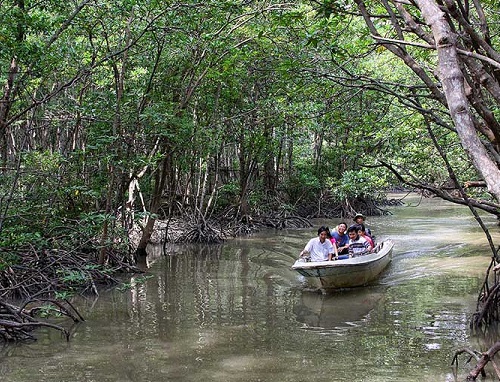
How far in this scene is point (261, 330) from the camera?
26.7ft

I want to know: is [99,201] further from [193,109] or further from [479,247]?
[479,247]

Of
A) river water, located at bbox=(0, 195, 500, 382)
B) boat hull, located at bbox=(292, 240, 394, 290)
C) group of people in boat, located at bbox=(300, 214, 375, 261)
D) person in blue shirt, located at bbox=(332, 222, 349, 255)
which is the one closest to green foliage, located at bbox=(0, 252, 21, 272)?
river water, located at bbox=(0, 195, 500, 382)

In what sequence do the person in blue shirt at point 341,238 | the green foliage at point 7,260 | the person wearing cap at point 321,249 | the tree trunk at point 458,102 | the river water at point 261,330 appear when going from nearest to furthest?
the tree trunk at point 458,102 < the river water at point 261,330 < the green foliage at point 7,260 < the person wearing cap at point 321,249 < the person in blue shirt at point 341,238

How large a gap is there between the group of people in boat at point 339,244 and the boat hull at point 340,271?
28cm

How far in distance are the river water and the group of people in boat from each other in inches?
28.5

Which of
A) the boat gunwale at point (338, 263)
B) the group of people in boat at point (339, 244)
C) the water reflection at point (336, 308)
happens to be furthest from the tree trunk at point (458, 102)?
the group of people in boat at point (339, 244)

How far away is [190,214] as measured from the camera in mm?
19406

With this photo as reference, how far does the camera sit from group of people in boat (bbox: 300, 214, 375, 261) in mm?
11125

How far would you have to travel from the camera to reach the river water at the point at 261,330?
21.1 feet

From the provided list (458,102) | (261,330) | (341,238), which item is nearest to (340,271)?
(341,238)

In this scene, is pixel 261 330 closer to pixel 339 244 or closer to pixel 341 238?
pixel 339 244

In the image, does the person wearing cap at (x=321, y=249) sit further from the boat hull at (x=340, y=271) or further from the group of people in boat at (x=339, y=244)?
the boat hull at (x=340, y=271)

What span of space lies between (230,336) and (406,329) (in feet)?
7.99

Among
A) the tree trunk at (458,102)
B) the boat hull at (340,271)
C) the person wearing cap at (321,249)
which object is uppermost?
the tree trunk at (458,102)
